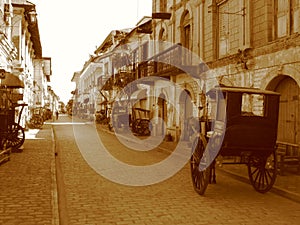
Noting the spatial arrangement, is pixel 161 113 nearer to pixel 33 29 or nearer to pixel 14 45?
pixel 14 45

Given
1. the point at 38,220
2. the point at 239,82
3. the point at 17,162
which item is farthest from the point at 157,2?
the point at 38,220

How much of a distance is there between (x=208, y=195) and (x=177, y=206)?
3.65 feet

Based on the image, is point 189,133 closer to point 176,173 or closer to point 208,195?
point 176,173

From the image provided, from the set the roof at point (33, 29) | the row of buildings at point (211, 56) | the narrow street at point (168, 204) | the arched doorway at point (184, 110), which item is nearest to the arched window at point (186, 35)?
the row of buildings at point (211, 56)

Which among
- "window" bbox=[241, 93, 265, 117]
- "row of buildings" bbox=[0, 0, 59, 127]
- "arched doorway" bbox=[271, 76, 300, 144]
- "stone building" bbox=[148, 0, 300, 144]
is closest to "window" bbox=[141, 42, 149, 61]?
"stone building" bbox=[148, 0, 300, 144]

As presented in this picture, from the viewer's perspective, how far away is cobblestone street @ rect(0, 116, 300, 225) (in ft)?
19.4

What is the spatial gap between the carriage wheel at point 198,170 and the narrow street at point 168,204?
184 mm

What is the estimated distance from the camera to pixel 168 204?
689 centimetres

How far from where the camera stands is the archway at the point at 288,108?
37.0 feet

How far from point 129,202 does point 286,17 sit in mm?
7883

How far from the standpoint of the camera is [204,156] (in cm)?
754

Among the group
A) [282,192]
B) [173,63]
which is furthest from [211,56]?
[282,192]

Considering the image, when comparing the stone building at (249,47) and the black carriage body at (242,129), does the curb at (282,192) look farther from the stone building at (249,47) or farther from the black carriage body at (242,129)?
the stone building at (249,47)

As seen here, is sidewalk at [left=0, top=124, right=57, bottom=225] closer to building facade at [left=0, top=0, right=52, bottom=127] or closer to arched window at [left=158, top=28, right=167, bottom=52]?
building facade at [left=0, top=0, right=52, bottom=127]
